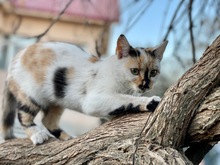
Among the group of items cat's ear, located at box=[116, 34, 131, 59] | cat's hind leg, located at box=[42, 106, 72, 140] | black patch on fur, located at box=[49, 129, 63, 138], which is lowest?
black patch on fur, located at box=[49, 129, 63, 138]

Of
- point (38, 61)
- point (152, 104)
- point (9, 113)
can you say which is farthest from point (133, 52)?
point (9, 113)

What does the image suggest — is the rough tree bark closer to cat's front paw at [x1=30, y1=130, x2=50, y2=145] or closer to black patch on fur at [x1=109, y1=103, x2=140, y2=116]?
black patch on fur at [x1=109, y1=103, x2=140, y2=116]

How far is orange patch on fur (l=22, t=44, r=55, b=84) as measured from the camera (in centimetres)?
313

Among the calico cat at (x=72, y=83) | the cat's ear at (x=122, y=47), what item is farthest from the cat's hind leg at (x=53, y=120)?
the cat's ear at (x=122, y=47)

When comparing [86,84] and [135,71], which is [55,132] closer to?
[86,84]

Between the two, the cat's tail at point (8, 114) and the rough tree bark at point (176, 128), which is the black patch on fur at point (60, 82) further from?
the rough tree bark at point (176, 128)

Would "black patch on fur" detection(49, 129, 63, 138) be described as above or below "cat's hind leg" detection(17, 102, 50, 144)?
below

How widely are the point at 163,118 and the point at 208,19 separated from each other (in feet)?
6.88

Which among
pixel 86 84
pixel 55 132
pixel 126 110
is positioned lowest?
pixel 55 132

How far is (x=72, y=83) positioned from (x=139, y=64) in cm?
46

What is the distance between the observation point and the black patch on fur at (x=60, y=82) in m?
3.04

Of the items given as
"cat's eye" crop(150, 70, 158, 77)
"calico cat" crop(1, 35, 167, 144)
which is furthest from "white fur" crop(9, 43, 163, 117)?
"cat's eye" crop(150, 70, 158, 77)

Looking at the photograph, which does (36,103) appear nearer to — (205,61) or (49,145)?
(49,145)

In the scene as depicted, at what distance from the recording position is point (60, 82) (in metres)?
3.06
